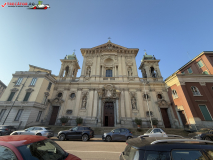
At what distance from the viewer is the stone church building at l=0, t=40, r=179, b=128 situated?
54.9 feet

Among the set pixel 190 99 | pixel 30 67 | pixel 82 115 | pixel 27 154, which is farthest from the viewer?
pixel 30 67

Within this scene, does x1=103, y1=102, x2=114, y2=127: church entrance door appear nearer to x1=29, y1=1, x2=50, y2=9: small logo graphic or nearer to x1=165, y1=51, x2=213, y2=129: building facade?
x1=165, y1=51, x2=213, y2=129: building facade

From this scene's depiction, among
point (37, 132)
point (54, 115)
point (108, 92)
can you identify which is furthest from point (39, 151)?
point (54, 115)

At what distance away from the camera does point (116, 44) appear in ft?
87.1

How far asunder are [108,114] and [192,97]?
15640 millimetres

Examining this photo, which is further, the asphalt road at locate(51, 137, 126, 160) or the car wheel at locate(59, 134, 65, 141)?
the car wheel at locate(59, 134, 65, 141)

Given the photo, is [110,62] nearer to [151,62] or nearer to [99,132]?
[151,62]

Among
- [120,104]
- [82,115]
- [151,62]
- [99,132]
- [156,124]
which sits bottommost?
[99,132]

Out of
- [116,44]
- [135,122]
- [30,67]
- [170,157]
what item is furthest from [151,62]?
[30,67]

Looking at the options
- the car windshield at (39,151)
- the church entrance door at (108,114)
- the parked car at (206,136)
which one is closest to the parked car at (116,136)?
the parked car at (206,136)

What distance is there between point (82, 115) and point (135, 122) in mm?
10450

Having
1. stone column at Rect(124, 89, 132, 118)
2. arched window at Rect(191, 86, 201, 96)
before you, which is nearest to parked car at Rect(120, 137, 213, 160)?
stone column at Rect(124, 89, 132, 118)

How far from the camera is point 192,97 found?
16.1 metres

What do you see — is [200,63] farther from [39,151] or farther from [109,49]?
[39,151]
